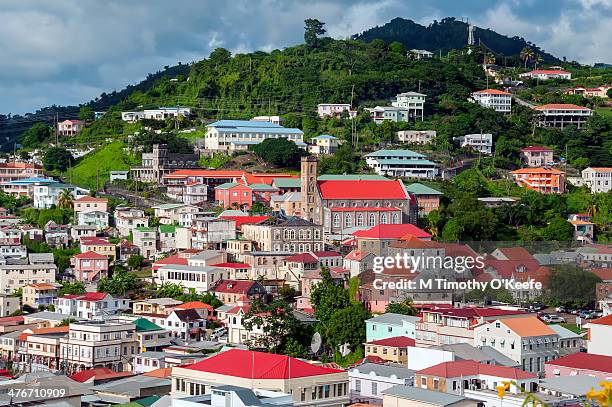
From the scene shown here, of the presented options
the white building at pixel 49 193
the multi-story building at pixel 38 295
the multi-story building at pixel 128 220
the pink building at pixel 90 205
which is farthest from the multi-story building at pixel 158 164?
the multi-story building at pixel 38 295

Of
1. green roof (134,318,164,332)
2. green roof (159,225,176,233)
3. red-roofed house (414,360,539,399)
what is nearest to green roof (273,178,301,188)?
green roof (159,225,176,233)

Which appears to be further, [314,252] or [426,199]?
[426,199]

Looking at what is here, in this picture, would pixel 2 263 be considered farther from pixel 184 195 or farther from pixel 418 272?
pixel 418 272

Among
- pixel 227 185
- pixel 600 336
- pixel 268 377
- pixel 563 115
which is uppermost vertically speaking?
pixel 563 115

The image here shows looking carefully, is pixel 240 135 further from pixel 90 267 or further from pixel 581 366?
pixel 581 366

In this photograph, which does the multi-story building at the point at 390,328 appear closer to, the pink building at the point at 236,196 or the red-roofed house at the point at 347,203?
the red-roofed house at the point at 347,203

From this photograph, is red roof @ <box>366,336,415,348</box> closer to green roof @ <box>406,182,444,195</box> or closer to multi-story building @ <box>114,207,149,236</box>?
green roof @ <box>406,182,444,195</box>

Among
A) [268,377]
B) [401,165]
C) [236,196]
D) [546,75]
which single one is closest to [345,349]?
[268,377]
